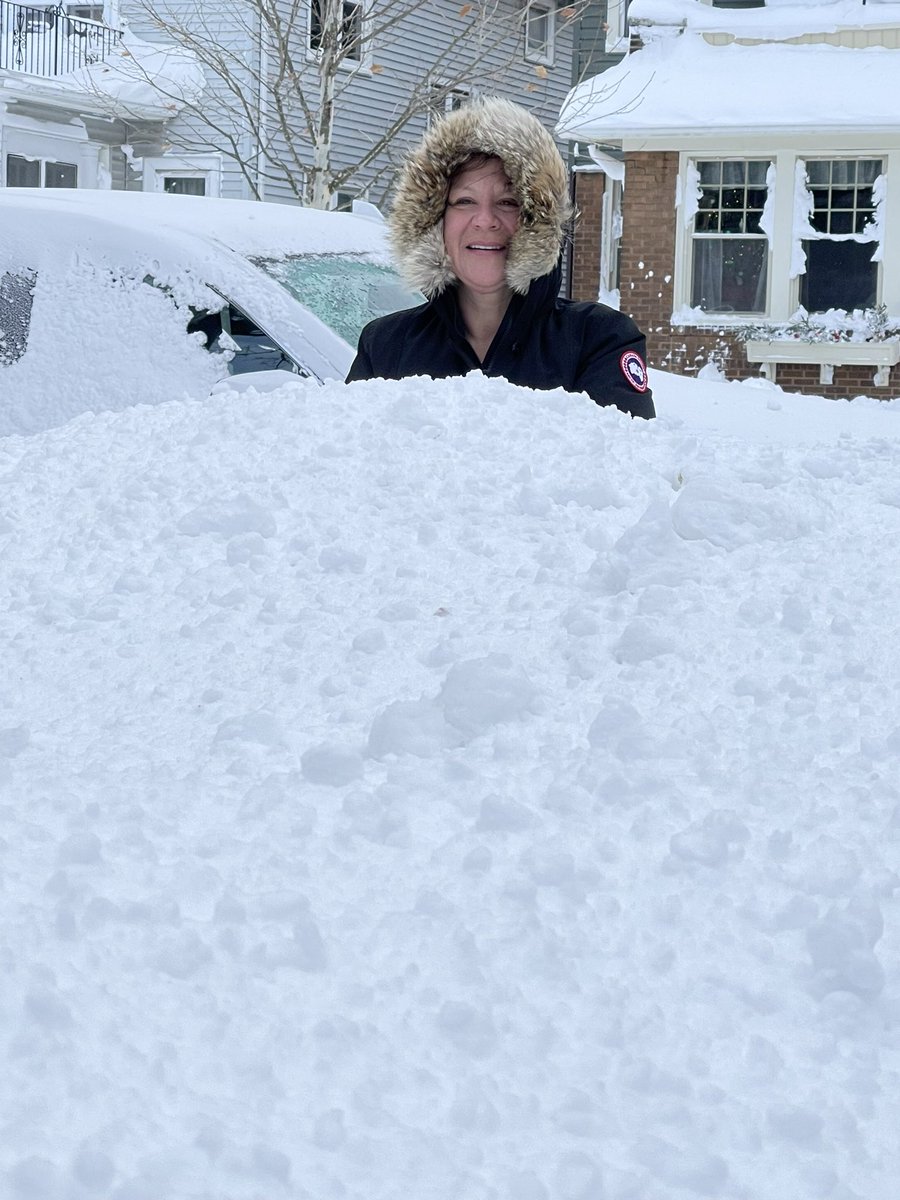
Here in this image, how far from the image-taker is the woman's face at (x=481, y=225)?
371 cm

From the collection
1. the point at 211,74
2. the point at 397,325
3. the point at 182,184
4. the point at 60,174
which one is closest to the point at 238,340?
the point at 397,325

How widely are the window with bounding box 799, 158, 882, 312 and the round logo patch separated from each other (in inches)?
388

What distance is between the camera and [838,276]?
13.0 metres

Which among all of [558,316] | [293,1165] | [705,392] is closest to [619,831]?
[293,1165]

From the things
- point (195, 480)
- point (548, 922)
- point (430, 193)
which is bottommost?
point (548, 922)

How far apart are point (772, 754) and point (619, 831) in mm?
284

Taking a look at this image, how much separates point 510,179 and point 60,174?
15.8 meters

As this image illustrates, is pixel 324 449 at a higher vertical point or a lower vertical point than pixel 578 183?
lower

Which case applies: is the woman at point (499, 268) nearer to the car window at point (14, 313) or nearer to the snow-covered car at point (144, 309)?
the snow-covered car at point (144, 309)

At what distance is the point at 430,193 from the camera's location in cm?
380

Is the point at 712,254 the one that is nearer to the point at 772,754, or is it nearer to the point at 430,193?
the point at 430,193

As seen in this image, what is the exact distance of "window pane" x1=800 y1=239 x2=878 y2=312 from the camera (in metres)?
12.9

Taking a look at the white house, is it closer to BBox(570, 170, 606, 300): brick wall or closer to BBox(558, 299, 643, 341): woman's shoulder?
BBox(570, 170, 606, 300): brick wall

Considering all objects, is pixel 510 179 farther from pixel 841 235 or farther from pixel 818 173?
pixel 818 173
